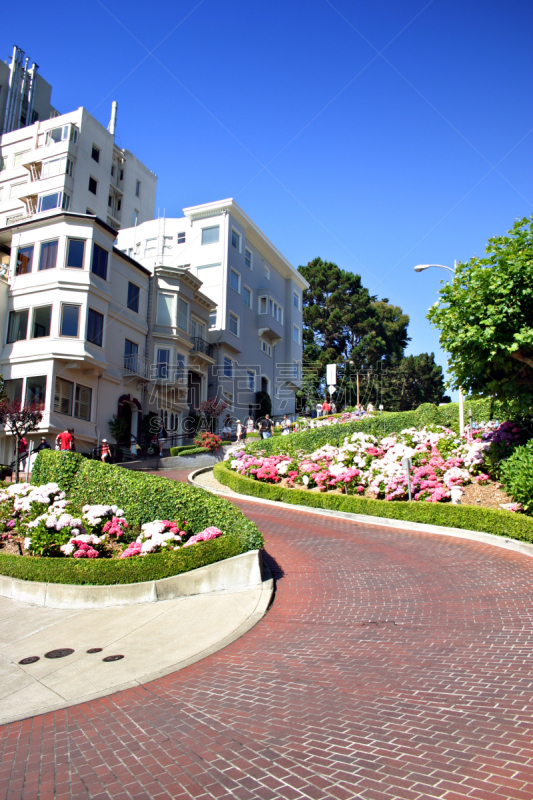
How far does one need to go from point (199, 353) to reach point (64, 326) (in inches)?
422

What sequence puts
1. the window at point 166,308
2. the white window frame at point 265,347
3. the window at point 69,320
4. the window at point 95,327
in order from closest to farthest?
the window at point 69,320 → the window at point 95,327 → the window at point 166,308 → the white window frame at point 265,347

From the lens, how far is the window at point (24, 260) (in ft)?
93.6

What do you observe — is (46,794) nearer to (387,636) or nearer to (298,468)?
(387,636)

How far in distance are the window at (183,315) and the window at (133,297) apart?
9.76ft

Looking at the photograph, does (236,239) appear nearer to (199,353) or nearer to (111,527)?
(199,353)

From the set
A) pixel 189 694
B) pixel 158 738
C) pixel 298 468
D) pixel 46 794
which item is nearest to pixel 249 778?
pixel 158 738

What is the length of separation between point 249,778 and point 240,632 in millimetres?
4156

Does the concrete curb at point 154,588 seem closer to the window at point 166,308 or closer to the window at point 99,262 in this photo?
the window at point 99,262

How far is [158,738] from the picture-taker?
5398 millimetres

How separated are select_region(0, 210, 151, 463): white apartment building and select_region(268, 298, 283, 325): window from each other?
18.1 metres

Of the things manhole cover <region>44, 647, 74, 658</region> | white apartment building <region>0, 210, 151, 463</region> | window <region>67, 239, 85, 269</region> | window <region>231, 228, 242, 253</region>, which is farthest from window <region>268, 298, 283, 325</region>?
manhole cover <region>44, 647, 74, 658</region>

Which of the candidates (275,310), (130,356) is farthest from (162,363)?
(275,310)

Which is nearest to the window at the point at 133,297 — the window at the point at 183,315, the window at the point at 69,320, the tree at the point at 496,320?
the window at the point at 183,315

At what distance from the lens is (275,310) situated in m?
48.5
